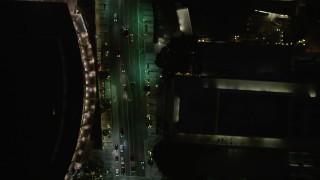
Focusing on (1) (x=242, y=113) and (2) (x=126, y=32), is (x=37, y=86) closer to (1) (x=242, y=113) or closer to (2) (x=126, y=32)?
(2) (x=126, y=32)

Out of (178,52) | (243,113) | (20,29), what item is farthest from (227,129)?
(20,29)

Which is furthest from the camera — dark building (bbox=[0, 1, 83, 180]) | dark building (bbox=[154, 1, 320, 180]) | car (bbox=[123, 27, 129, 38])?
car (bbox=[123, 27, 129, 38])

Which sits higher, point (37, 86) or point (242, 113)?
point (37, 86)

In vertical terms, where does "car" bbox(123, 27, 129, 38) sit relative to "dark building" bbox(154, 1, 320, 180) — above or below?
above

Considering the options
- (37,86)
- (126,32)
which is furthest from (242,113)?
(37,86)

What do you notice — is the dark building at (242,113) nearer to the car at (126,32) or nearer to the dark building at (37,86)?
the car at (126,32)

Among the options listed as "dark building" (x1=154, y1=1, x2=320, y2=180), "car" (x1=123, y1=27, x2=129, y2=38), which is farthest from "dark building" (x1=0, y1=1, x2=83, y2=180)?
"dark building" (x1=154, y1=1, x2=320, y2=180)

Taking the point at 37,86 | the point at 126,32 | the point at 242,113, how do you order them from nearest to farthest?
the point at 37,86 < the point at 242,113 < the point at 126,32

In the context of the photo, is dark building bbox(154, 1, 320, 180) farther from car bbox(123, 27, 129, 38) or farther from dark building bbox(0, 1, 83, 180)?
dark building bbox(0, 1, 83, 180)

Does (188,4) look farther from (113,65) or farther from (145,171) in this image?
(145,171)
